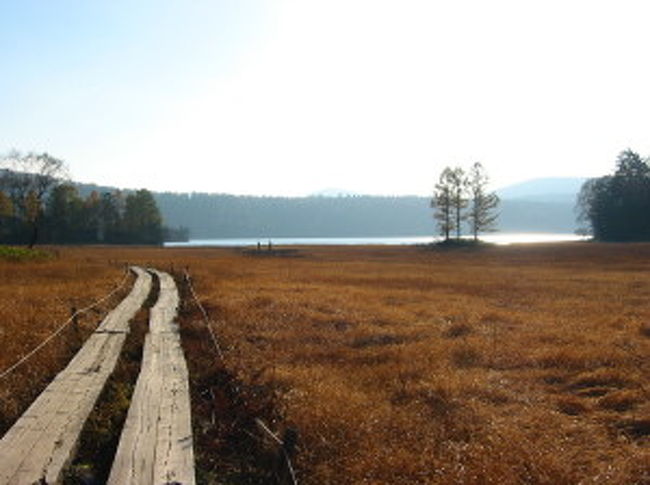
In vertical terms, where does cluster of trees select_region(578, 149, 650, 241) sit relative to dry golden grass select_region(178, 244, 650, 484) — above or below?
above

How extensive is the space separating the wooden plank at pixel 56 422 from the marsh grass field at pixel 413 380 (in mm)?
539

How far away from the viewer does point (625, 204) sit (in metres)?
111

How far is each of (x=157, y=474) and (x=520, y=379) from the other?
27.1 ft

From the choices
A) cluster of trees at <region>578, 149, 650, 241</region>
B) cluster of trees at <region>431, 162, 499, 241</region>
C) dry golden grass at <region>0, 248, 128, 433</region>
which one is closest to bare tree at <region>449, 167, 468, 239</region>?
cluster of trees at <region>431, 162, 499, 241</region>

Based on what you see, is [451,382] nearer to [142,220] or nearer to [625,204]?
[625,204]

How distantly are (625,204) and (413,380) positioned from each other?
110687mm

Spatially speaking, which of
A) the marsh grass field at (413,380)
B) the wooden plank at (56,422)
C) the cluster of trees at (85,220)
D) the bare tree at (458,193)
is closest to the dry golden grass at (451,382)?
the marsh grass field at (413,380)

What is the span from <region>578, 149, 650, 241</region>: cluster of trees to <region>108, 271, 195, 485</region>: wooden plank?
10992 cm

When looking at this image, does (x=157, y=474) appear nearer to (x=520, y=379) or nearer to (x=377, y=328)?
(x=520, y=379)

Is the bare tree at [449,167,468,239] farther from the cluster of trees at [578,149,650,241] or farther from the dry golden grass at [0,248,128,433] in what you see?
the dry golden grass at [0,248,128,433]

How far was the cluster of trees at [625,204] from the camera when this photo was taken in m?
108

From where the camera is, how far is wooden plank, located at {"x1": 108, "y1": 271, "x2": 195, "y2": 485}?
7.02 metres

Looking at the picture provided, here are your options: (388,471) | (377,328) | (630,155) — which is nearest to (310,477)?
(388,471)

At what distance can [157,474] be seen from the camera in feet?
23.0
